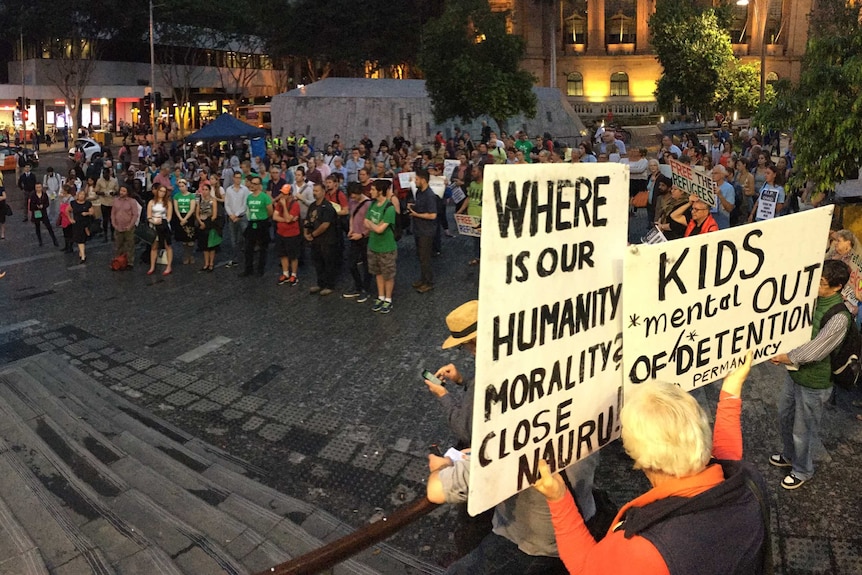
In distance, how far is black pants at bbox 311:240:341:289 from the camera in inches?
457

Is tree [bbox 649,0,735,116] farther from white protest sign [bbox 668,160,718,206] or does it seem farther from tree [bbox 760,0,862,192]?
white protest sign [bbox 668,160,718,206]

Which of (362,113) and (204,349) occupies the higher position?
(362,113)

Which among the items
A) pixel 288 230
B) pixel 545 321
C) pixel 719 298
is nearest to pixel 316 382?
pixel 288 230

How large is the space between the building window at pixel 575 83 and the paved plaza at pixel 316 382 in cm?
5071

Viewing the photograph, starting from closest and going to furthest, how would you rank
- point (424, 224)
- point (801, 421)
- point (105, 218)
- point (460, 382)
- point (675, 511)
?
point (675, 511) → point (460, 382) → point (801, 421) → point (424, 224) → point (105, 218)

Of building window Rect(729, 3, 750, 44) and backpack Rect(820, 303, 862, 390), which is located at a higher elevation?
building window Rect(729, 3, 750, 44)

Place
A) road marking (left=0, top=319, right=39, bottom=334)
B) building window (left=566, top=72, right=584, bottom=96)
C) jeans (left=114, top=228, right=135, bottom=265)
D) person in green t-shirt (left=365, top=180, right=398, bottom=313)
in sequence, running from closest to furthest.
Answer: road marking (left=0, top=319, right=39, bottom=334) < person in green t-shirt (left=365, top=180, right=398, bottom=313) < jeans (left=114, top=228, right=135, bottom=265) < building window (left=566, top=72, right=584, bottom=96)

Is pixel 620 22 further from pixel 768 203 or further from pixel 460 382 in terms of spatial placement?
pixel 460 382

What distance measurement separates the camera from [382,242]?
35.0 ft

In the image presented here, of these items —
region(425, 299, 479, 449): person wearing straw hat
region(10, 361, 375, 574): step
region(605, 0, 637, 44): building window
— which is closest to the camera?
region(425, 299, 479, 449): person wearing straw hat

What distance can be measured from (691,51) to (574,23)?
28627mm

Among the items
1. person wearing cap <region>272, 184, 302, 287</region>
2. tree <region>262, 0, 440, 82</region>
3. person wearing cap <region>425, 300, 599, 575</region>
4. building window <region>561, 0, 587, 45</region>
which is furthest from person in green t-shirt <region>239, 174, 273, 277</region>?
building window <region>561, 0, 587, 45</region>

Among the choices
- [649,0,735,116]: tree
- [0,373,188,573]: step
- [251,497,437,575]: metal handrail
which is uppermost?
[649,0,735,116]: tree

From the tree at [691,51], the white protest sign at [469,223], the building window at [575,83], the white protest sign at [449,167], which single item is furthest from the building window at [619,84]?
the white protest sign at [469,223]
